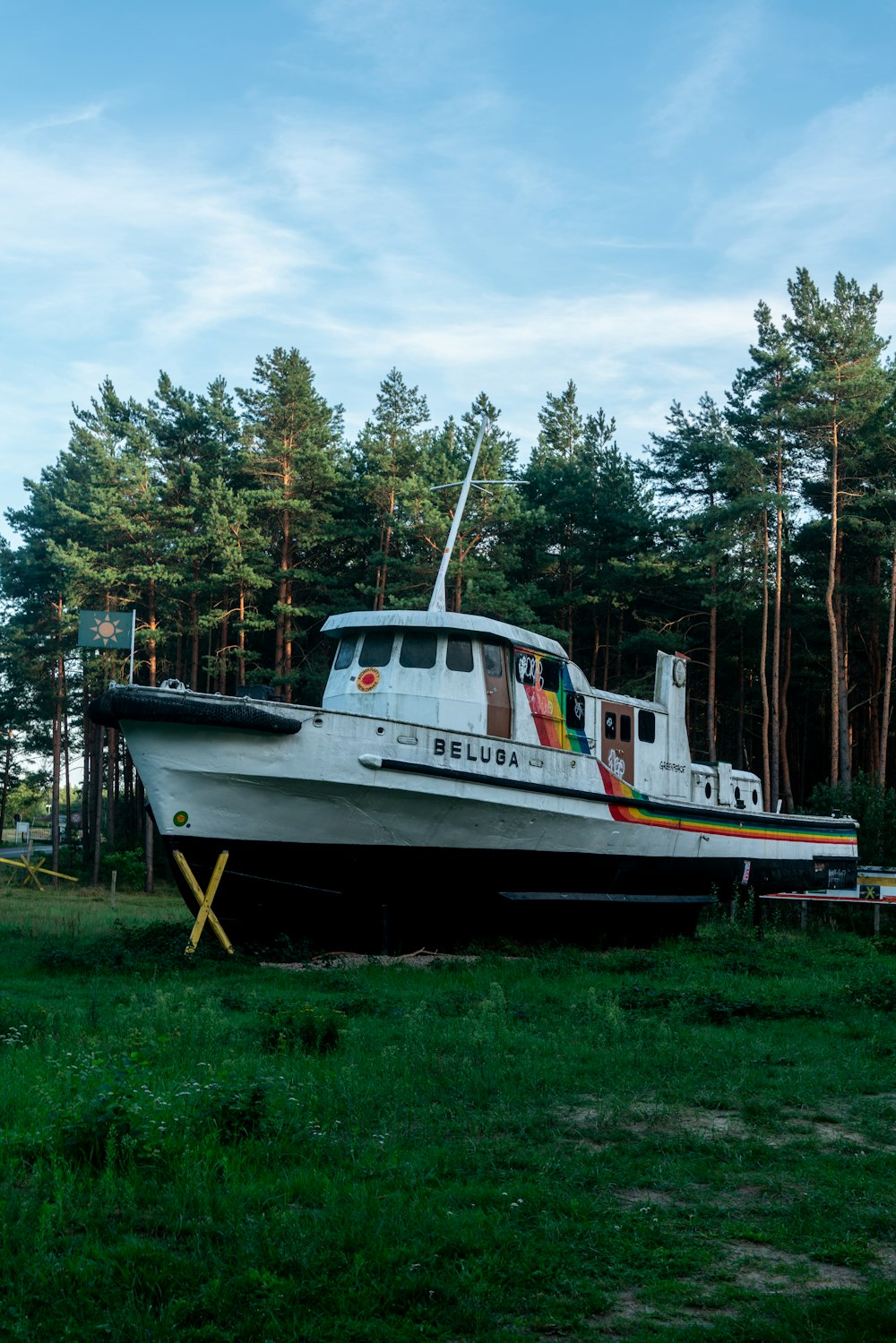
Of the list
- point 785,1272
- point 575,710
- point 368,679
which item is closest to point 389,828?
point 368,679

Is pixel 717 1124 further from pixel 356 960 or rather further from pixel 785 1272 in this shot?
pixel 356 960

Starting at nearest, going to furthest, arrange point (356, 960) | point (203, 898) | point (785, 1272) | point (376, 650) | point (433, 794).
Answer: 1. point (785, 1272)
2. point (203, 898)
3. point (356, 960)
4. point (433, 794)
5. point (376, 650)

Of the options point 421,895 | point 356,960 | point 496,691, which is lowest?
point 356,960

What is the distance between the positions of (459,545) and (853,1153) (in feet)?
115

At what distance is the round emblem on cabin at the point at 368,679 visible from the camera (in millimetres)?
18547

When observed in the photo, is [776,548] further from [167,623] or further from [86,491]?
[86,491]

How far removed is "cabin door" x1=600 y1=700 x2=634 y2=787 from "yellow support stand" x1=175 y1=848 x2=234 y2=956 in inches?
304

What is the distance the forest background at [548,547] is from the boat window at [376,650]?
18.1 meters

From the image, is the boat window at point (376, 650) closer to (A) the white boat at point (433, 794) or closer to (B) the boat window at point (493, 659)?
(A) the white boat at point (433, 794)

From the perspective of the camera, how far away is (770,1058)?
9.82m

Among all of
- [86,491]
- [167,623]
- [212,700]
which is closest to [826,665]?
[167,623]

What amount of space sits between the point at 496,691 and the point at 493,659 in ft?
1.71

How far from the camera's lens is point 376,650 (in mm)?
18719

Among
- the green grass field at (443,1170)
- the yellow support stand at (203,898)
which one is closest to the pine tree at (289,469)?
the yellow support stand at (203,898)
